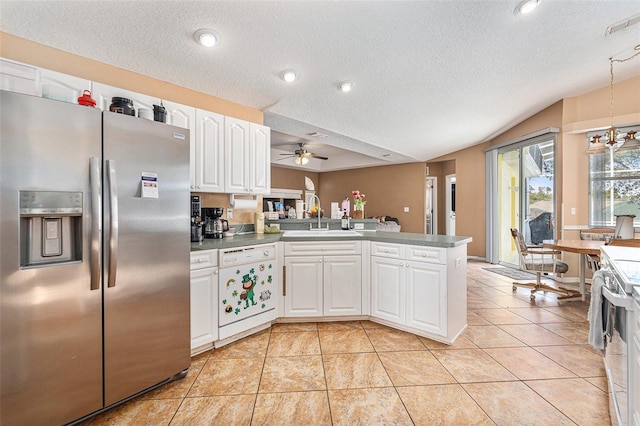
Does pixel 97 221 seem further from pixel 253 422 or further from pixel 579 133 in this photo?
pixel 579 133

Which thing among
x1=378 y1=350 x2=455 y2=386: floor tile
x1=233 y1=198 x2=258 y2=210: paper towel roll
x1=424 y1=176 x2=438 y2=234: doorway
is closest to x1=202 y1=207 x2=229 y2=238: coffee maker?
x1=233 y1=198 x2=258 y2=210: paper towel roll

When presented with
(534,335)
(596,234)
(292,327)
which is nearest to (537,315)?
(534,335)

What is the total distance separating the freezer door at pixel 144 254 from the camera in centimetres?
161

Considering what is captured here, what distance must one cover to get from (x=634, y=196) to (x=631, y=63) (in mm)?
1911

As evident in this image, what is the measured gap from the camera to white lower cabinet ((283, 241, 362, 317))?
2916mm

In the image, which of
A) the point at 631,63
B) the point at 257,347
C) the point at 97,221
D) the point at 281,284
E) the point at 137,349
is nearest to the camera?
the point at 97,221

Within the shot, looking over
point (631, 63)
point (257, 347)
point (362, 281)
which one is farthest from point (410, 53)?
point (631, 63)

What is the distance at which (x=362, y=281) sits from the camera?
2.97m

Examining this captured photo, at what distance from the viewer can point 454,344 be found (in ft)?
8.20

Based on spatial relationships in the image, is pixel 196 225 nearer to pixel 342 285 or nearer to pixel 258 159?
pixel 258 159

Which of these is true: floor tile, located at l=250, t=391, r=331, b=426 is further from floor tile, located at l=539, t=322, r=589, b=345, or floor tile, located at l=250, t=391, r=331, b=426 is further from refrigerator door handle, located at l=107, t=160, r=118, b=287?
floor tile, located at l=539, t=322, r=589, b=345

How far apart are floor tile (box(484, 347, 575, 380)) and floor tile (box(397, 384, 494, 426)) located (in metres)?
0.57

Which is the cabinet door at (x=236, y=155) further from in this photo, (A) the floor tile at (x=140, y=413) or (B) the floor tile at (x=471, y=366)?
(B) the floor tile at (x=471, y=366)

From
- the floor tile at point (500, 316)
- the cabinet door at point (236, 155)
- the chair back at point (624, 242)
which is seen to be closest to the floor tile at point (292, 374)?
A: the cabinet door at point (236, 155)
